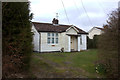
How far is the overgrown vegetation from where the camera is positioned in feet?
12.2

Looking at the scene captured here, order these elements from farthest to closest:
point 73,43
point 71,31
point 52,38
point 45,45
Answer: point 73,43
point 71,31
point 52,38
point 45,45

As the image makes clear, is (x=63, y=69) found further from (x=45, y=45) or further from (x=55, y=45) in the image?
(x=55, y=45)

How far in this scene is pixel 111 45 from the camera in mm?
3977

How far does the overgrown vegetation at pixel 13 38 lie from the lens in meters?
3.71

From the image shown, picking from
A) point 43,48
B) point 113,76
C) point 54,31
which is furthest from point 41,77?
point 54,31

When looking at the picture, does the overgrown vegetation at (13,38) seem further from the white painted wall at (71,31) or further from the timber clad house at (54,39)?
Answer: the white painted wall at (71,31)

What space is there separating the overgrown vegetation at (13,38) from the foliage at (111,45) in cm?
330

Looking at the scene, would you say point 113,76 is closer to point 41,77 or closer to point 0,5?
point 41,77

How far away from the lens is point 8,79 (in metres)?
3.92

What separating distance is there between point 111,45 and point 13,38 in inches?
148

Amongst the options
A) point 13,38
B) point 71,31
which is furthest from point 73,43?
point 13,38

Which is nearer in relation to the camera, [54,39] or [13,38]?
[13,38]

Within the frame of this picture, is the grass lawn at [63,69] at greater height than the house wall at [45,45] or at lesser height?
lesser

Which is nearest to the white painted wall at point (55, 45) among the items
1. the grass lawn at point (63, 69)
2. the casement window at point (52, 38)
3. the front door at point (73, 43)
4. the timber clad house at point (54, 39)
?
the timber clad house at point (54, 39)
